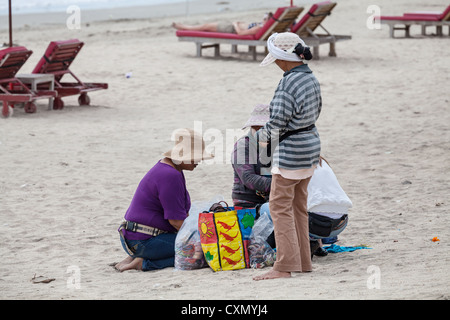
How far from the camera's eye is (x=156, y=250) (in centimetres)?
501

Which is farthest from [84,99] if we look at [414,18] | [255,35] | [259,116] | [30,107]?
[414,18]

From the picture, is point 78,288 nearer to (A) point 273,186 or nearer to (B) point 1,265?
(B) point 1,265

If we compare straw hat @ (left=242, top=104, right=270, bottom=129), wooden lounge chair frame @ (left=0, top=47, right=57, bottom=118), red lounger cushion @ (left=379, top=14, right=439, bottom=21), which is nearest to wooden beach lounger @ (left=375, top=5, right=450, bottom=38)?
red lounger cushion @ (left=379, top=14, right=439, bottom=21)

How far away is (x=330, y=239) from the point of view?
5.34m

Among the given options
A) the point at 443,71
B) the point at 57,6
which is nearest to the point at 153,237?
the point at 443,71

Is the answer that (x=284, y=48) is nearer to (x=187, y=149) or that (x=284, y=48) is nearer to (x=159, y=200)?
(x=187, y=149)

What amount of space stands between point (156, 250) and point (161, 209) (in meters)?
0.28

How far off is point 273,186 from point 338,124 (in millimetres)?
5869

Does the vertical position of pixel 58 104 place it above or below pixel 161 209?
below

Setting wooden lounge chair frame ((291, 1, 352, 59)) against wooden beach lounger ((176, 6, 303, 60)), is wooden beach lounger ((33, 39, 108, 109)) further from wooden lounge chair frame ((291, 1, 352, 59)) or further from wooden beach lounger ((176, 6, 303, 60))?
wooden lounge chair frame ((291, 1, 352, 59))

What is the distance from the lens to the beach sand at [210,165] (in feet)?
14.7

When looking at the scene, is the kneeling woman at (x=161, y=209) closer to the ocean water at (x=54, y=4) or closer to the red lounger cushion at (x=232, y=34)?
the red lounger cushion at (x=232, y=34)

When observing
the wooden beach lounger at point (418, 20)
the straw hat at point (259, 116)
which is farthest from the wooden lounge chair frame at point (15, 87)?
the wooden beach lounger at point (418, 20)
